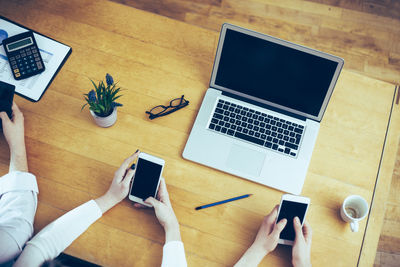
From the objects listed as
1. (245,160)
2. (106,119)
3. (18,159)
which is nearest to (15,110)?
(18,159)

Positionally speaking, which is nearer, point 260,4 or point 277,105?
point 277,105

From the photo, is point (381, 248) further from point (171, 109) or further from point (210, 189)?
point (171, 109)

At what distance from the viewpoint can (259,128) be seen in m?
1.13

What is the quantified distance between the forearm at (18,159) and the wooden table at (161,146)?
31 mm

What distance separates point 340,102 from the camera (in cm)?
121

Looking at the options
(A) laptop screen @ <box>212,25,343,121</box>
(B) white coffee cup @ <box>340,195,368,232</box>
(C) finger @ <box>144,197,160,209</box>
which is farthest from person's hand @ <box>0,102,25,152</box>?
(B) white coffee cup @ <box>340,195,368,232</box>

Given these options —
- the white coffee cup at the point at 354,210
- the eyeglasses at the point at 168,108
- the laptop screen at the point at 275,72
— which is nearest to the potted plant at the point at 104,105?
the eyeglasses at the point at 168,108

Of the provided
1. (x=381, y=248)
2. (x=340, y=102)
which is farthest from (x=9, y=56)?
(x=381, y=248)

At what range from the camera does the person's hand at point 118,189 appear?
40.1 inches

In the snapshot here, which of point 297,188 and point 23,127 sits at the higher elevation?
point 297,188

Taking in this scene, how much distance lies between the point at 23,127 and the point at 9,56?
27cm

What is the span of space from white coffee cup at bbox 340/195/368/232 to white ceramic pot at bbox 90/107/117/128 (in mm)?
824

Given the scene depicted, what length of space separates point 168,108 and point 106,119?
0.73 feet

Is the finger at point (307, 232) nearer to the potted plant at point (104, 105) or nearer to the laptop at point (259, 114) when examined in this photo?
the laptop at point (259, 114)
